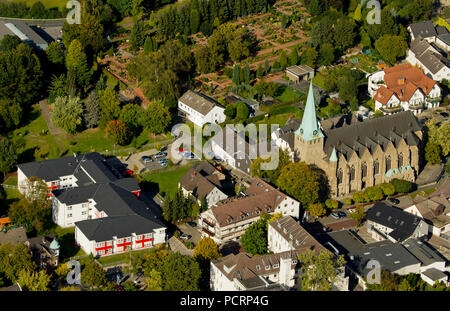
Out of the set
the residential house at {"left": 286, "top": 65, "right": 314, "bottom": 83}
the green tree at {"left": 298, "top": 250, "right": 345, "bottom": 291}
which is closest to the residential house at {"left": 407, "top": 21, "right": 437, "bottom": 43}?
the residential house at {"left": 286, "top": 65, "right": 314, "bottom": 83}

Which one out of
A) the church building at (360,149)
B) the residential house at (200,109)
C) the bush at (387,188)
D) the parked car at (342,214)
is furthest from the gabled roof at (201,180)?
the bush at (387,188)

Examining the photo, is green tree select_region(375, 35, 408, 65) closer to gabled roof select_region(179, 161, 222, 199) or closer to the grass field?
gabled roof select_region(179, 161, 222, 199)

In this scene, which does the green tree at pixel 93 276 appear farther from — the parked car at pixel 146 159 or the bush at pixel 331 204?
the bush at pixel 331 204

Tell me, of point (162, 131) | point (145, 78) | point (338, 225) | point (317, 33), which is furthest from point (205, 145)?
point (317, 33)

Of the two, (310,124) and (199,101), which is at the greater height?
(310,124)

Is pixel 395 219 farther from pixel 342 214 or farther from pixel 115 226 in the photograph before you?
pixel 115 226

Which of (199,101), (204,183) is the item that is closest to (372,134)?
(204,183)
